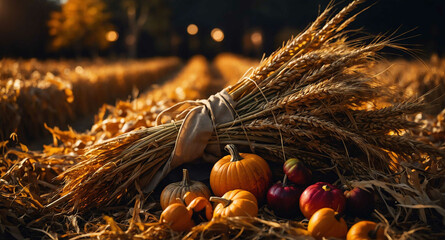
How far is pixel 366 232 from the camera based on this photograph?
1651mm

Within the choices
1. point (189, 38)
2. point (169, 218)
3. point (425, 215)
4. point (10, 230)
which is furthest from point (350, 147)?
point (189, 38)

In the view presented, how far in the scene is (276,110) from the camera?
2365mm

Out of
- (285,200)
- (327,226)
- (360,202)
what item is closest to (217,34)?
(285,200)

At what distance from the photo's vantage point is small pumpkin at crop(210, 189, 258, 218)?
1850mm

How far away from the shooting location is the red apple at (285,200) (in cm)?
205

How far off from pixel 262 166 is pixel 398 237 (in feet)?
2.90

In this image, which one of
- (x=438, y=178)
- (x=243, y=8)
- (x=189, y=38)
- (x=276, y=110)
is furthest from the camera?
(x=189, y=38)

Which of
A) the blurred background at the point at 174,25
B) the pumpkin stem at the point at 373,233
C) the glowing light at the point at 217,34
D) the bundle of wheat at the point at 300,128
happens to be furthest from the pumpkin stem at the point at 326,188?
the glowing light at the point at 217,34

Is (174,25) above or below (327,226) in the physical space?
above

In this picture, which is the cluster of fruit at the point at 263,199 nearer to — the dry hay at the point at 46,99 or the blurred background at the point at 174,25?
the dry hay at the point at 46,99

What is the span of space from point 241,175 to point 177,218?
1.67ft

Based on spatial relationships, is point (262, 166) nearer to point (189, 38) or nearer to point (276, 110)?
point (276, 110)

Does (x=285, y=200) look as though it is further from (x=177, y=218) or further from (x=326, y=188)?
(x=177, y=218)

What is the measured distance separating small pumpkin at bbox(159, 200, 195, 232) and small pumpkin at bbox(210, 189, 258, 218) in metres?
0.15
